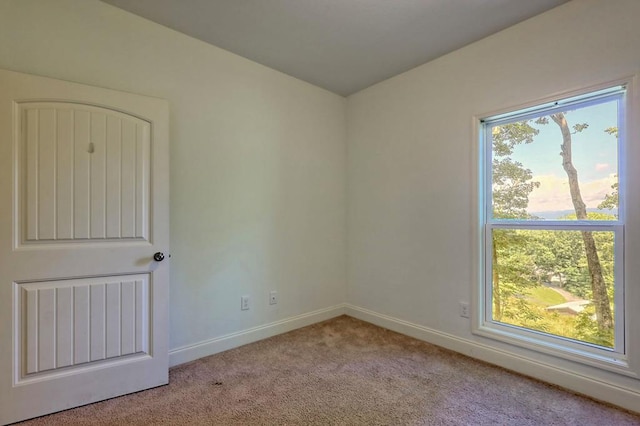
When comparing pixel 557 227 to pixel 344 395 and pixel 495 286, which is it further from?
pixel 344 395

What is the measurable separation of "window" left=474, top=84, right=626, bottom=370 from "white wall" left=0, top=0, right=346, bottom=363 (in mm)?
1544

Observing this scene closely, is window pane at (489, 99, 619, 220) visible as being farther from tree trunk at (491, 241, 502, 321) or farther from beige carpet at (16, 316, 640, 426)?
beige carpet at (16, 316, 640, 426)

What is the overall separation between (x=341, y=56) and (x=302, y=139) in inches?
32.8

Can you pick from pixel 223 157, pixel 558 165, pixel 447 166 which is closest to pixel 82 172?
pixel 223 157

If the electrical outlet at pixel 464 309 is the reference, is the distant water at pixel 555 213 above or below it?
above

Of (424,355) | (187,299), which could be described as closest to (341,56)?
(187,299)

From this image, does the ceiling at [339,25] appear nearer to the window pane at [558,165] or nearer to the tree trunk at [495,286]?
the window pane at [558,165]

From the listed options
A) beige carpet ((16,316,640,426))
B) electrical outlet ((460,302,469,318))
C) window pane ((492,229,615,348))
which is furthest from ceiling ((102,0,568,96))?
beige carpet ((16,316,640,426))

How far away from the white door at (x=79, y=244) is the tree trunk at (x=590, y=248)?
8.78 feet

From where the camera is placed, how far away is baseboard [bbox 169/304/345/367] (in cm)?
226

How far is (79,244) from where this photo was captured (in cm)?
177

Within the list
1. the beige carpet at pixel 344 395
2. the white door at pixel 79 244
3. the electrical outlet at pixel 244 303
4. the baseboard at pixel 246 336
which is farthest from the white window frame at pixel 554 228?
the white door at pixel 79 244

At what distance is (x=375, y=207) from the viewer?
10.2 feet

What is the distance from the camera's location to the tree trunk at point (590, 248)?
188 cm
